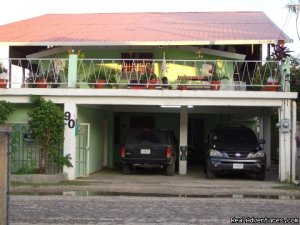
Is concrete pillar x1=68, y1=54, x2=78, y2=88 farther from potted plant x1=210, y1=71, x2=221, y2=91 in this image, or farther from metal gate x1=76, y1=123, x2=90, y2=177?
potted plant x1=210, y1=71, x2=221, y2=91

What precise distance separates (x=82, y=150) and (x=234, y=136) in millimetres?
5454

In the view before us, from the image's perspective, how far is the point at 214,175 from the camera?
19438mm

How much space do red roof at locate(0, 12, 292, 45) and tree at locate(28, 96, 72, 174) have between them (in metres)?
3.40

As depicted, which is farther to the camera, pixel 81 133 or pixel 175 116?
pixel 175 116

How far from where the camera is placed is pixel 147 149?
1922 centimetres

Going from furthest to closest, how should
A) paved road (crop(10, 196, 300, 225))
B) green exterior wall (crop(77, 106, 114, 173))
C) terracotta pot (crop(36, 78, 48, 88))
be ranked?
green exterior wall (crop(77, 106, 114, 173)), terracotta pot (crop(36, 78, 48, 88)), paved road (crop(10, 196, 300, 225))

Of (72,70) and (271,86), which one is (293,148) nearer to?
(271,86)

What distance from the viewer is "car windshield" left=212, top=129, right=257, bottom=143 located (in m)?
19.2

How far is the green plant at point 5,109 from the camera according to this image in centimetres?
1817

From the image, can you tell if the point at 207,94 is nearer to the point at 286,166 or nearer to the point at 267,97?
the point at 267,97

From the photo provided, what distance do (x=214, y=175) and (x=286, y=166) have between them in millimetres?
2602

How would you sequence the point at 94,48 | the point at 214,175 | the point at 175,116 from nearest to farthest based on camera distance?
the point at 214,175, the point at 94,48, the point at 175,116

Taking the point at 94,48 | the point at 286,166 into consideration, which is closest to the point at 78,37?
the point at 94,48

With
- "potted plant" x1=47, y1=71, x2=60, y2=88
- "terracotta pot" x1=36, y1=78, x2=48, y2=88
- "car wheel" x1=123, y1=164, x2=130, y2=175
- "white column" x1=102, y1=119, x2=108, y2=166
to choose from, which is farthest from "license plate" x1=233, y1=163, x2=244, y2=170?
"white column" x1=102, y1=119, x2=108, y2=166
